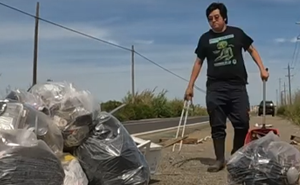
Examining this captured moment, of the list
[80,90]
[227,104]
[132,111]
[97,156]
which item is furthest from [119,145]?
[132,111]

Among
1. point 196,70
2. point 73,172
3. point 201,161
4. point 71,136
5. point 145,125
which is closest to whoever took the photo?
point 73,172

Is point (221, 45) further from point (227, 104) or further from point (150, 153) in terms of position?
point (150, 153)

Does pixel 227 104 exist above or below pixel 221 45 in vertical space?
below

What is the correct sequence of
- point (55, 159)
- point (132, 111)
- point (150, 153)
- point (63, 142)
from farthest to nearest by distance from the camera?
point (132, 111) < point (150, 153) < point (63, 142) < point (55, 159)

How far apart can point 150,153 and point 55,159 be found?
6.62ft

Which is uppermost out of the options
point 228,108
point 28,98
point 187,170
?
point 28,98

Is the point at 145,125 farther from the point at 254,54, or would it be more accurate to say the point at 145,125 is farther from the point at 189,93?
the point at 254,54

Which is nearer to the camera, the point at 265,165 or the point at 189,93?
the point at 265,165

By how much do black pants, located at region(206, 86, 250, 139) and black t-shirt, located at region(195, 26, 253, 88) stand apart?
0.10 metres

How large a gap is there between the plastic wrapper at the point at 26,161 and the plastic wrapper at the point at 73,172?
0.27m

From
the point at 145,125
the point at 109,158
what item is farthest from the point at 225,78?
the point at 145,125

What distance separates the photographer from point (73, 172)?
14.5ft

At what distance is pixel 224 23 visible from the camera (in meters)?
6.69

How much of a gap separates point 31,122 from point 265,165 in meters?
1.95
